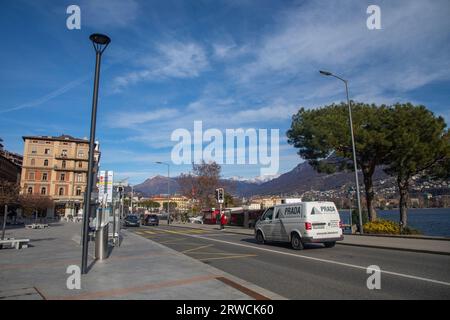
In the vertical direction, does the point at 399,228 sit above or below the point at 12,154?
below

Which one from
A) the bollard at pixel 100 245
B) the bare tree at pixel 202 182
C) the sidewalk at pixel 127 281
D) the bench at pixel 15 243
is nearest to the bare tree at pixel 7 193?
the bench at pixel 15 243

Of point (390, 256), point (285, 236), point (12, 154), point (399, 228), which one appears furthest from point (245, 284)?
point (12, 154)

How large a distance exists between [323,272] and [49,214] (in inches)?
3199

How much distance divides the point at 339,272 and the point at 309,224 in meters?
4.41

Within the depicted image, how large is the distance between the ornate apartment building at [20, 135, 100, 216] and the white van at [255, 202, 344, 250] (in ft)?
238

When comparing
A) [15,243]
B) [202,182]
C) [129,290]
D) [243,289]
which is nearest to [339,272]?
[243,289]

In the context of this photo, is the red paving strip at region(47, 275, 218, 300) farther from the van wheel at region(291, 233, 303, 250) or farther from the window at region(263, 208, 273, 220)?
the window at region(263, 208, 273, 220)

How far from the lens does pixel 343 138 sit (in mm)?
26250

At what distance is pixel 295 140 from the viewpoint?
30.7 metres

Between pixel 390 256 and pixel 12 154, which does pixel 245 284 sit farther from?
pixel 12 154

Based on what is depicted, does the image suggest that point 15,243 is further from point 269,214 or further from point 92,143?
point 269,214

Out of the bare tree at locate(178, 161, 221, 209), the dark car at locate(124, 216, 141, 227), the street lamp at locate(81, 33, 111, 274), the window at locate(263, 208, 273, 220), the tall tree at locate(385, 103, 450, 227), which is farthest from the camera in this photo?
the bare tree at locate(178, 161, 221, 209)

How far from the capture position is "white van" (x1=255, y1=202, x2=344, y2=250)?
12.9 meters

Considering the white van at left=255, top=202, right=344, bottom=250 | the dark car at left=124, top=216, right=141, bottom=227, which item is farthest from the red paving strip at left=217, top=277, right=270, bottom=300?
the dark car at left=124, top=216, right=141, bottom=227
